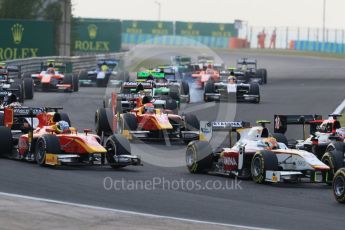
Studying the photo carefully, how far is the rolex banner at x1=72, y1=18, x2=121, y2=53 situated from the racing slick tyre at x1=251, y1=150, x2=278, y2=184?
216ft

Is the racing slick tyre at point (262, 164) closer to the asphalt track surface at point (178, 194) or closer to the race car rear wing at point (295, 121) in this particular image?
the asphalt track surface at point (178, 194)

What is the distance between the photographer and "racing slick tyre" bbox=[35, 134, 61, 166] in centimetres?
2242

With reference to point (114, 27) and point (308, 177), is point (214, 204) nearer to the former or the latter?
point (308, 177)

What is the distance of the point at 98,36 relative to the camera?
8788cm

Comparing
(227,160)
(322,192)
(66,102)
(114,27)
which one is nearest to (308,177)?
(322,192)

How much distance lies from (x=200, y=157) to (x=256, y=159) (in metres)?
1.91

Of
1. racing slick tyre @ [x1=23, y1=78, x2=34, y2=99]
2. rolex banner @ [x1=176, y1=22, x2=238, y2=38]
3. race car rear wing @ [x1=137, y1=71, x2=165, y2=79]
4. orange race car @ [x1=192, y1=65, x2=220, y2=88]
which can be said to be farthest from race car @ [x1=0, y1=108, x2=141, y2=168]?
rolex banner @ [x1=176, y1=22, x2=238, y2=38]

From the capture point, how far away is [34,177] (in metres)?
20.6

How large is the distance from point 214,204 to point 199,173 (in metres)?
5.33

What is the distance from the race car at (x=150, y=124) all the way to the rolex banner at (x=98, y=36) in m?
55.6

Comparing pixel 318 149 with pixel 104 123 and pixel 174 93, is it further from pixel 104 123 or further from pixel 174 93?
pixel 174 93

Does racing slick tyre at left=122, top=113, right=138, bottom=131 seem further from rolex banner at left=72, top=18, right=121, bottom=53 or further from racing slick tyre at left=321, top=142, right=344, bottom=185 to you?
rolex banner at left=72, top=18, right=121, bottom=53

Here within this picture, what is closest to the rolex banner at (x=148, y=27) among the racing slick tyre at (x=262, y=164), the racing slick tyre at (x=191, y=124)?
the racing slick tyre at (x=191, y=124)

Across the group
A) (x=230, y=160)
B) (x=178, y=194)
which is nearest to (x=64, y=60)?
(x=230, y=160)
